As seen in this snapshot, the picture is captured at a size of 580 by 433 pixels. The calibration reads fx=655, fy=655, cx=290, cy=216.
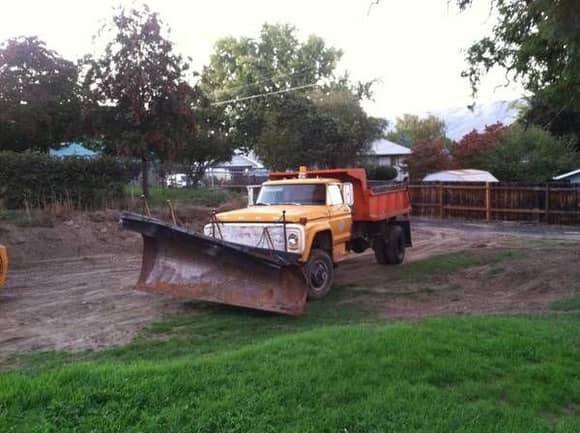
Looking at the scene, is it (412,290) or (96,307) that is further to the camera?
(412,290)

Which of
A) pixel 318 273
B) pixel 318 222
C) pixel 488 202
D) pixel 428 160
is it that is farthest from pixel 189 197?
pixel 428 160

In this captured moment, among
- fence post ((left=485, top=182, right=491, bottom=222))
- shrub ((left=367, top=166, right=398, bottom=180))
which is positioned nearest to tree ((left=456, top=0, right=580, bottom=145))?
fence post ((left=485, top=182, right=491, bottom=222))

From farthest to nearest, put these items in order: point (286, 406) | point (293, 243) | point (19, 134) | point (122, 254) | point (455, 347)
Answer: point (19, 134) < point (122, 254) < point (293, 243) < point (455, 347) < point (286, 406)

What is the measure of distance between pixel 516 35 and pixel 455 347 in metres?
8.13

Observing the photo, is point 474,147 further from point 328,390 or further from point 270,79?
point 328,390

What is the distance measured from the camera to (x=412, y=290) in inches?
470

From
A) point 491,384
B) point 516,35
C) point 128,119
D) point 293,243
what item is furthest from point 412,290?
point 128,119

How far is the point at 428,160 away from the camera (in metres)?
47.9

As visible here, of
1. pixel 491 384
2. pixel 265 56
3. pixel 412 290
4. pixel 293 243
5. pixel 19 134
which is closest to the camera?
pixel 491 384

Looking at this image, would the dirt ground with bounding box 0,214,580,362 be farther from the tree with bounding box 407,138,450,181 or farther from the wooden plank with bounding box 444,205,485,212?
the tree with bounding box 407,138,450,181

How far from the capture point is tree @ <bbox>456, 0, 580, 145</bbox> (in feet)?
23.4

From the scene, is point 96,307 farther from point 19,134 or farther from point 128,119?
point 19,134

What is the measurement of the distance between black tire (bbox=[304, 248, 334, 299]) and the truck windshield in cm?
107

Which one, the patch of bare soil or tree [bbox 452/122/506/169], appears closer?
the patch of bare soil
